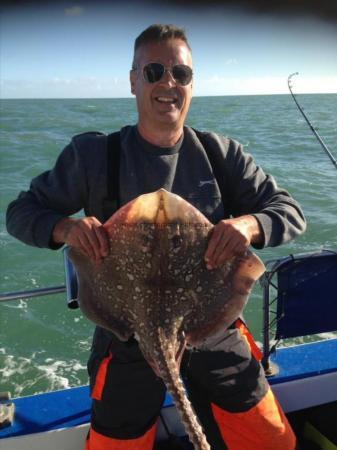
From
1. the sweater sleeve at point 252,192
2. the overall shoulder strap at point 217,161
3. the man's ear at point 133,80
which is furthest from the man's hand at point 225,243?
the man's ear at point 133,80

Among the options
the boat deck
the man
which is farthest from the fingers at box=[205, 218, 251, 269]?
the boat deck

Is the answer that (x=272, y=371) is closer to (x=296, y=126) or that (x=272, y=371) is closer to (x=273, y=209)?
(x=273, y=209)

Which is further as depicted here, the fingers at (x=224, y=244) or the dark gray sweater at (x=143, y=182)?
the dark gray sweater at (x=143, y=182)

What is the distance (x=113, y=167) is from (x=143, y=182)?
189mm

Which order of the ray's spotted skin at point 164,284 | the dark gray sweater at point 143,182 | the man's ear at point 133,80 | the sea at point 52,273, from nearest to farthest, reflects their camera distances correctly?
the ray's spotted skin at point 164,284, the dark gray sweater at point 143,182, the man's ear at point 133,80, the sea at point 52,273

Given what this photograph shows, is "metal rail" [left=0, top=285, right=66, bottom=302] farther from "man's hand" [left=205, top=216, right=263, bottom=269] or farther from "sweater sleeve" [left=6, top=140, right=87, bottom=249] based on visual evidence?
"man's hand" [left=205, top=216, right=263, bottom=269]

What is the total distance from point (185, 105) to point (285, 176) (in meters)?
14.6

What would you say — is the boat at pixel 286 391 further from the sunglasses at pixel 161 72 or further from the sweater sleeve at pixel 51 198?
the sunglasses at pixel 161 72

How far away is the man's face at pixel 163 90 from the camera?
2498mm

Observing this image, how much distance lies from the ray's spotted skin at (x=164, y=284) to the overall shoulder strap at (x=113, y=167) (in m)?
0.55

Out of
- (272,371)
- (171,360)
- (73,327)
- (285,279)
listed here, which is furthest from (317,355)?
(73,327)

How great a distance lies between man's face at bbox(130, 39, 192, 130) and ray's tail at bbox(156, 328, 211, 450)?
4.07ft

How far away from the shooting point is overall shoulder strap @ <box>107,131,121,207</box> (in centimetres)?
254

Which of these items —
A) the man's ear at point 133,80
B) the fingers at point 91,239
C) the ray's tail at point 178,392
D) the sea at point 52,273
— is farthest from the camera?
the sea at point 52,273
